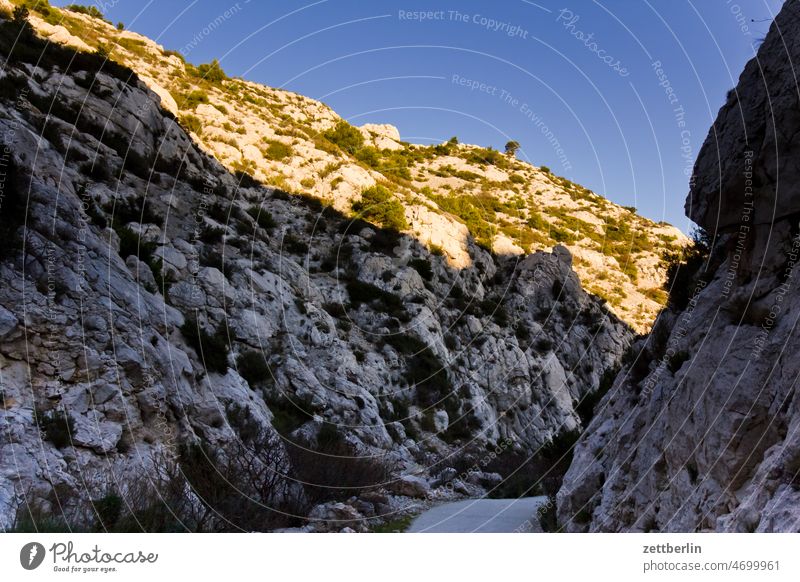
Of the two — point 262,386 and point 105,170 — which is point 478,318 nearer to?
point 262,386

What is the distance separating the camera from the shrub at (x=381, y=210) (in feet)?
97.8

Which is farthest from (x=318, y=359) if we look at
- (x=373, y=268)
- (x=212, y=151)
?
(x=212, y=151)

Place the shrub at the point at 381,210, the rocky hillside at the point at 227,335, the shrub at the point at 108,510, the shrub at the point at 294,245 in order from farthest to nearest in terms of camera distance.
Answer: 1. the shrub at the point at 381,210
2. the shrub at the point at 294,245
3. the rocky hillside at the point at 227,335
4. the shrub at the point at 108,510

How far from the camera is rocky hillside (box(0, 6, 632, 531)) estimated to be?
7.89m

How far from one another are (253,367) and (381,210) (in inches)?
648

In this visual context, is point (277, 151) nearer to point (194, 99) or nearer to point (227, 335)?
point (194, 99)

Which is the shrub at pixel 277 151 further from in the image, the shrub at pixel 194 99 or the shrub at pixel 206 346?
the shrub at pixel 206 346

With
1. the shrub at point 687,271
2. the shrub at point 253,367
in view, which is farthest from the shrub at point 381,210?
the shrub at point 687,271

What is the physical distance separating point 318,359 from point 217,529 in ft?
37.2

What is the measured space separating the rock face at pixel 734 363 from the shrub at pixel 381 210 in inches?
884

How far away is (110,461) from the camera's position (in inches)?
308

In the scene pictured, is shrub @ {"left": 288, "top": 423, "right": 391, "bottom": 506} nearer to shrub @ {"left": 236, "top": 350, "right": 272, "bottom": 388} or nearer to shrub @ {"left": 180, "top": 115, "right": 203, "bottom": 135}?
shrub @ {"left": 236, "top": 350, "right": 272, "bottom": 388}

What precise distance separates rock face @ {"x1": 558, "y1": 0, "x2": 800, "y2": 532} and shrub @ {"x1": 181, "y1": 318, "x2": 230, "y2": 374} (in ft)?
28.9

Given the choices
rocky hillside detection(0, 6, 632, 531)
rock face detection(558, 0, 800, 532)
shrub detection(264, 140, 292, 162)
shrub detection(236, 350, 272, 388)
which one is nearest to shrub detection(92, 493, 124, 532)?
rocky hillside detection(0, 6, 632, 531)
